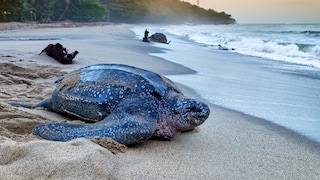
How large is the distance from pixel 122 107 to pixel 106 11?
6172cm

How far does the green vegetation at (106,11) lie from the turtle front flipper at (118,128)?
30.1 meters

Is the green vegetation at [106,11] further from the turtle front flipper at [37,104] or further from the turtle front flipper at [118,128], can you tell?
the turtle front flipper at [118,128]

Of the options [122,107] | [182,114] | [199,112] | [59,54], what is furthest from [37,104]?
[59,54]

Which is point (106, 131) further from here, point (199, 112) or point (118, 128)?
point (199, 112)

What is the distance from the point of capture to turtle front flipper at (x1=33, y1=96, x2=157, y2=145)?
223 cm

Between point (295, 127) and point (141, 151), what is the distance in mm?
1595

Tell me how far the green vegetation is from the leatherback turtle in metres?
29.6

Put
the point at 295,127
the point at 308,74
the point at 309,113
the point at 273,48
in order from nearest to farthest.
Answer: the point at 295,127
the point at 309,113
the point at 308,74
the point at 273,48

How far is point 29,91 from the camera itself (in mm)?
3846

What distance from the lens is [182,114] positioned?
2.68 m

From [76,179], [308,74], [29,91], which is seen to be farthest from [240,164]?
[308,74]

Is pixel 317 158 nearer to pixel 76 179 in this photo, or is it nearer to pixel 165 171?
pixel 165 171

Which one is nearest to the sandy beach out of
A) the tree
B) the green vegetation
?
the tree

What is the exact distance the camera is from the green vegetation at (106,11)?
34484 mm
